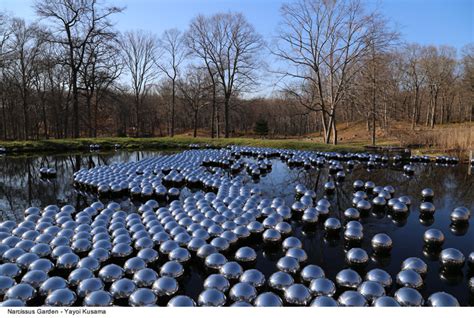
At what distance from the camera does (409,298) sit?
3838 mm

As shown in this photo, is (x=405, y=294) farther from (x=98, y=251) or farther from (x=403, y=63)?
(x=403, y=63)

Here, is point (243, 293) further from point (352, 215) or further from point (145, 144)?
point (145, 144)

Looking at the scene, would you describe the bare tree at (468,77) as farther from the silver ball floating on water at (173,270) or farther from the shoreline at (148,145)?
the silver ball floating on water at (173,270)

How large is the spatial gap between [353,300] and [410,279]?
3.61 ft

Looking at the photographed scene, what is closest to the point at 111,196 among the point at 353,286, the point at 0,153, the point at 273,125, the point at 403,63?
the point at 353,286

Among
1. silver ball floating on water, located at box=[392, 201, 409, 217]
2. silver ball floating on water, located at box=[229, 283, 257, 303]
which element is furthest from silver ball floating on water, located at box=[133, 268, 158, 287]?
silver ball floating on water, located at box=[392, 201, 409, 217]

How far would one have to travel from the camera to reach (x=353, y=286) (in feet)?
14.4

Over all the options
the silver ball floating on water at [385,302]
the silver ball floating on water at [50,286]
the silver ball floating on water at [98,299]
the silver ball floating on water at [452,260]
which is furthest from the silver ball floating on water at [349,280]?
the silver ball floating on water at [50,286]

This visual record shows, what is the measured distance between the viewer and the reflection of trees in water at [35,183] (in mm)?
9328

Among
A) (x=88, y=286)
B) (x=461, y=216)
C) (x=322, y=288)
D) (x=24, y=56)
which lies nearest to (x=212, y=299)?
(x=322, y=288)

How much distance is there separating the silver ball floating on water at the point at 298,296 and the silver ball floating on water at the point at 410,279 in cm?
136

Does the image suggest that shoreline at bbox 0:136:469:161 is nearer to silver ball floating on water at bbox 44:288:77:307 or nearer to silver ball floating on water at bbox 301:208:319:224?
silver ball floating on water at bbox 301:208:319:224

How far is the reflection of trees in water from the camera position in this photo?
933cm
